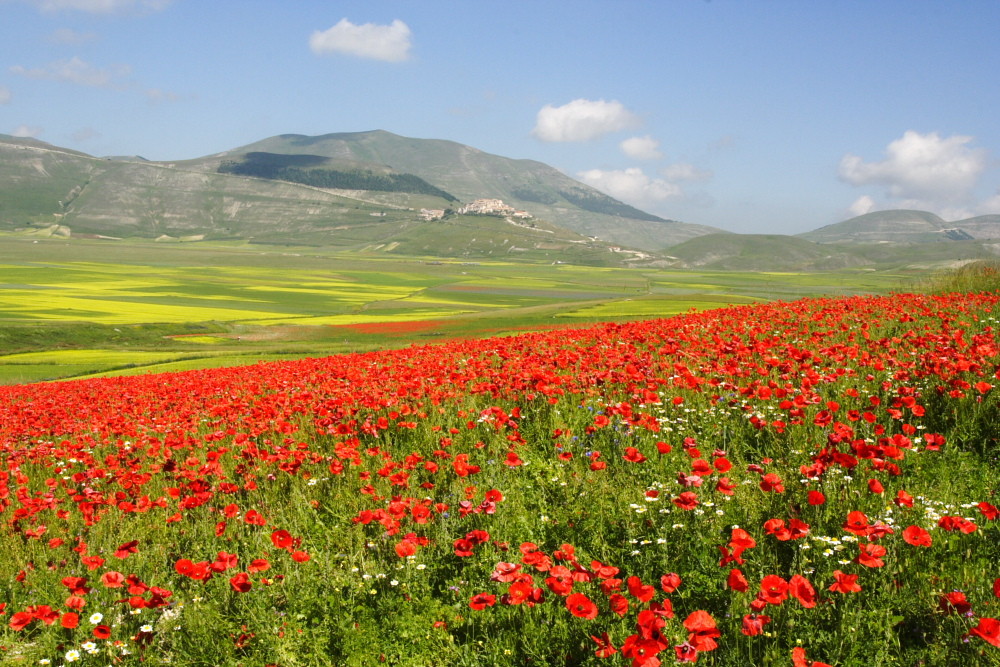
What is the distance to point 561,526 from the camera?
5.53 meters

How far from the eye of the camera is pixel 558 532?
5453 millimetres

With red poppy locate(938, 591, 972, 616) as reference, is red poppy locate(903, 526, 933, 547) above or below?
above

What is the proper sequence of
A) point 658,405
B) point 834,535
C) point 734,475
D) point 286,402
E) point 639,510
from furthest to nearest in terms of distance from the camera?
point 286,402 < point 658,405 < point 734,475 < point 639,510 < point 834,535

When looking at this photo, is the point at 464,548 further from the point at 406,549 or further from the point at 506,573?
the point at 506,573

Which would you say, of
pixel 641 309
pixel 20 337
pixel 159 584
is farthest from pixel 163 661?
pixel 641 309

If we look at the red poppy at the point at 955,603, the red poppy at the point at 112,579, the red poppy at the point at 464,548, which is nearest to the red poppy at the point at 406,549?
the red poppy at the point at 464,548

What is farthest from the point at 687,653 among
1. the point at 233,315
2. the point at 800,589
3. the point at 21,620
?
the point at 233,315

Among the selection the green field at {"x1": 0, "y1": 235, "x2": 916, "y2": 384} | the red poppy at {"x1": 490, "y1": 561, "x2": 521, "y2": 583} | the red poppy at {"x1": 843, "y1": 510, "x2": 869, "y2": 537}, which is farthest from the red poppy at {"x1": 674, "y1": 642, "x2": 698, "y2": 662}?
the green field at {"x1": 0, "y1": 235, "x2": 916, "y2": 384}

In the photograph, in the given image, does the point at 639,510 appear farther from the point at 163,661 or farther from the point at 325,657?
the point at 163,661

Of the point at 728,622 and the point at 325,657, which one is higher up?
the point at 728,622

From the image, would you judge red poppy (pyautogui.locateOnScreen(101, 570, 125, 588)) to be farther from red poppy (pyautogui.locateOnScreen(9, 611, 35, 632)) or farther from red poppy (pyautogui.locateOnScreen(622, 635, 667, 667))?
red poppy (pyautogui.locateOnScreen(622, 635, 667, 667))

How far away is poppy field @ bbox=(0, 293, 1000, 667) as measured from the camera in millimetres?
3959

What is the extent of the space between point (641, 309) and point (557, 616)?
7884 cm

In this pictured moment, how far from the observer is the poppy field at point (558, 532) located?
3.96 meters
